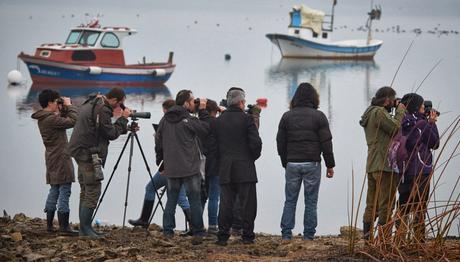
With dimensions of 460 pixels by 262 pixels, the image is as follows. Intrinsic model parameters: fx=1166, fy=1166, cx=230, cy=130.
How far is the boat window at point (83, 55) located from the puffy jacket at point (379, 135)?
29.2 metres

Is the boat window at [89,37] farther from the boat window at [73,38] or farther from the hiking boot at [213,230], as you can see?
the hiking boot at [213,230]

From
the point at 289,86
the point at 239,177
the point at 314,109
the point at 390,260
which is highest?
the point at 289,86

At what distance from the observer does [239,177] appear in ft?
34.8

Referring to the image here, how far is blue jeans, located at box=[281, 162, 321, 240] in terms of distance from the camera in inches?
429

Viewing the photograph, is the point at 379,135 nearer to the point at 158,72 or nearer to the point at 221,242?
the point at 221,242

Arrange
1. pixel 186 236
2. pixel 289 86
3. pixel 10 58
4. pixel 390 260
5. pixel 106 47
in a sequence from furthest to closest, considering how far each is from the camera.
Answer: pixel 10 58
pixel 289 86
pixel 106 47
pixel 186 236
pixel 390 260

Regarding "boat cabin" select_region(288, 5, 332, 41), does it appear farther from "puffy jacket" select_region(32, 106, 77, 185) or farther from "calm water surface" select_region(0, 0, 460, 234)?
"puffy jacket" select_region(32, 106, 77, 185)

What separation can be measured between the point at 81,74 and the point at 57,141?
29309 millimetres

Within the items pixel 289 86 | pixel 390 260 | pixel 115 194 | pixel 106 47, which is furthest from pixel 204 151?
pixel 289 86

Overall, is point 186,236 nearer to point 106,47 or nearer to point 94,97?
point 94,97

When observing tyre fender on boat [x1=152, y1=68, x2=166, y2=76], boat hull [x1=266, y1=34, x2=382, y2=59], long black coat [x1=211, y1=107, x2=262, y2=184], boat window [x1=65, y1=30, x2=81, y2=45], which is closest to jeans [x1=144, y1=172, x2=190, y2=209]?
long black coat [x1=211, y1=107, x2=262, y2=184]

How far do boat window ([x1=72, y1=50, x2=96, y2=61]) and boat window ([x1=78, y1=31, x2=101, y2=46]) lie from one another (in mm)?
324

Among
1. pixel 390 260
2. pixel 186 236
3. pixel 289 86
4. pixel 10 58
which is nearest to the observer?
pixel 390 260

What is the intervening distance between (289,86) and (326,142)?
36730 millimetres
